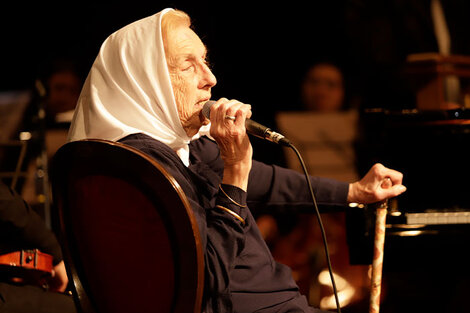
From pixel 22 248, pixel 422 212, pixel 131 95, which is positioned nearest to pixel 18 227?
pixel 22 248

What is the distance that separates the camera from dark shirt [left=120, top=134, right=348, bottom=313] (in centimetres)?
148

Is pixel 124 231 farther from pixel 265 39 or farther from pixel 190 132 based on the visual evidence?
pixel 265 39

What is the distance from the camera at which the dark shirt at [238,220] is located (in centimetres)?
148

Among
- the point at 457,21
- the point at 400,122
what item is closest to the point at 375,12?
the point at 457,21

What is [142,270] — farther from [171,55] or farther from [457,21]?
[457,21]

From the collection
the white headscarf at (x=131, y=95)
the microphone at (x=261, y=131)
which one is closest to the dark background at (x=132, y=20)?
the white headscarf at (x=131, y=95)

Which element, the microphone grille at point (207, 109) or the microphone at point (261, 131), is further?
the microphone grille at point (207, 109)

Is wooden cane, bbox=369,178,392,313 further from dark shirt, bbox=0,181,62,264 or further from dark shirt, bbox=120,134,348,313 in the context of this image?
dark shirt, bbox=0,181,62,264

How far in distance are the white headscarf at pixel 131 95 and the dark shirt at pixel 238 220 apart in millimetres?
62

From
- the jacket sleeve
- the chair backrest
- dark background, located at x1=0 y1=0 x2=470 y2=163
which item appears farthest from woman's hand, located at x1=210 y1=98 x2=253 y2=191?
dark background, located at x1=0 y1=0 x2=470 y2=163

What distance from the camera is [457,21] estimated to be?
5969 mm

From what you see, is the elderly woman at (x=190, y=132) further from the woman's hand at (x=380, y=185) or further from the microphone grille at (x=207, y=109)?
the woman's hand at (x=380, y=185)

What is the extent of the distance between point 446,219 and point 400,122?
44cm

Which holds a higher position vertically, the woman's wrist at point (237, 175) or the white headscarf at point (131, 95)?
the white headscarf at point (131, 95)
